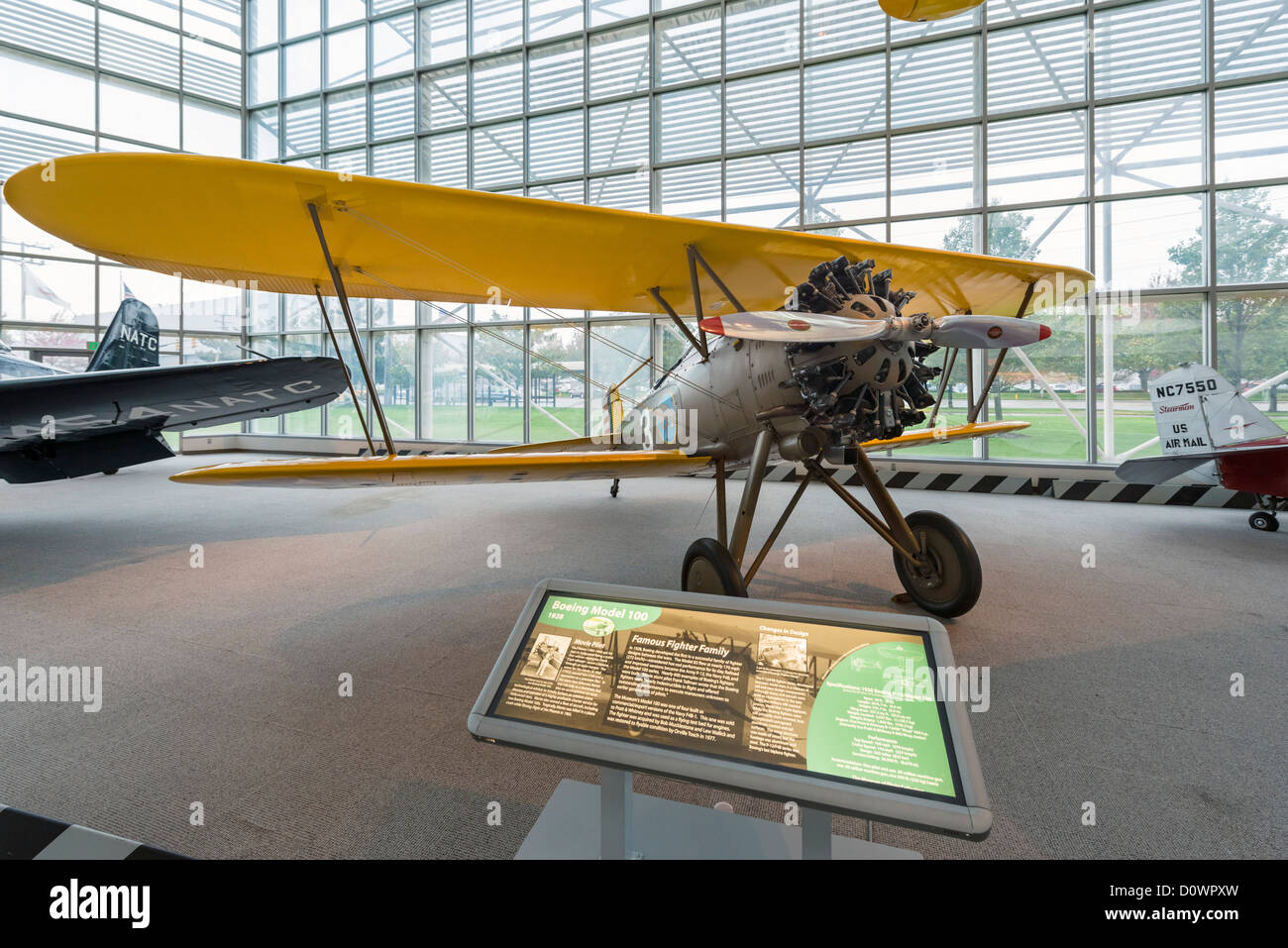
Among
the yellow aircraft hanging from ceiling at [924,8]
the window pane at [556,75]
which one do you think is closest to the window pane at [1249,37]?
the yellow aircraft hanging from ceiling at [924,8]

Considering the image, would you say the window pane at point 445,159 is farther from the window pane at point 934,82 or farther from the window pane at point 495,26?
the window pane at point 934,82

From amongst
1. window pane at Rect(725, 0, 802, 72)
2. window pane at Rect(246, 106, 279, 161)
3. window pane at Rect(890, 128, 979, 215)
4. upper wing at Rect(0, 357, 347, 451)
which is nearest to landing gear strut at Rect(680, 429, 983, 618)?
upper wing at Rect(0, 357, 347, 451)

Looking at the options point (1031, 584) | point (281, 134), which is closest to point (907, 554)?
point (1031, 584)

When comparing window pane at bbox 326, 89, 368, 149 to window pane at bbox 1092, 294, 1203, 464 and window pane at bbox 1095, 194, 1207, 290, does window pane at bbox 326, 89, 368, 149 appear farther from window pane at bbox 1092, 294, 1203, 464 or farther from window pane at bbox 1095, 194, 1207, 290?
window pane at bbox 1092, 294, 1203, 464

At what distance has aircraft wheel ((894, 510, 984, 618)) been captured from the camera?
131 inches

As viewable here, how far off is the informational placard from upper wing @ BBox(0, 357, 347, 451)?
4429mm

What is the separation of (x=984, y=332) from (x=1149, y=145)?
8316 millimetres

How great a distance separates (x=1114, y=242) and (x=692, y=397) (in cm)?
767

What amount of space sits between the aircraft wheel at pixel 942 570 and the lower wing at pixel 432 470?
1420 mm

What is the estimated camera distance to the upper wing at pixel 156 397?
4766mm

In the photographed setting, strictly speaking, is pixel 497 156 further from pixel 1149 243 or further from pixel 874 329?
pixel 874 329
